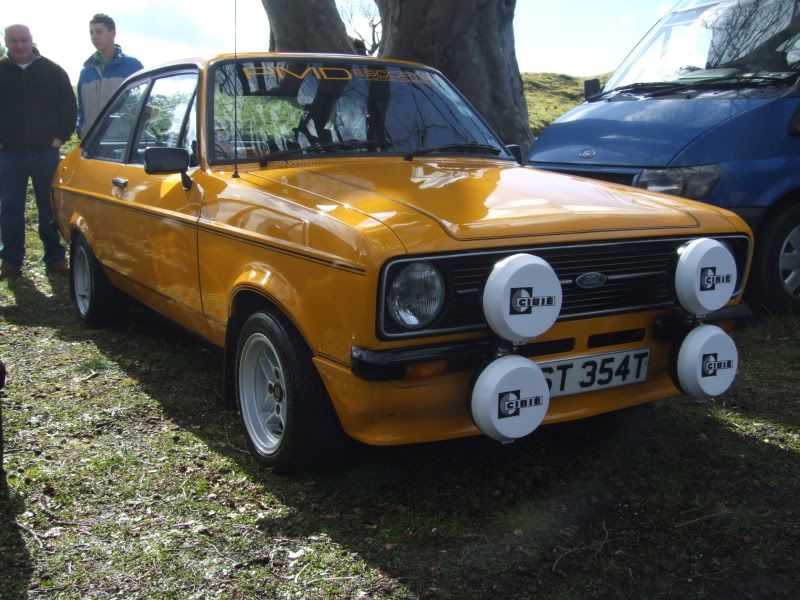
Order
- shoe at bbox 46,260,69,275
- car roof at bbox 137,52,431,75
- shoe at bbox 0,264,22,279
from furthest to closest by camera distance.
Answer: shoe at bbox 46,260,69,275, shoe at bbox 0,264,22,279, car roof at bbox 137,52,431,75

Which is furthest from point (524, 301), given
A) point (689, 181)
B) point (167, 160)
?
point (689, 181)

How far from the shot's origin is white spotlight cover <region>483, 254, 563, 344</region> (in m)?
2.74

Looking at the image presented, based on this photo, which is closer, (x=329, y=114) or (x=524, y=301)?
(x=524, y=301)

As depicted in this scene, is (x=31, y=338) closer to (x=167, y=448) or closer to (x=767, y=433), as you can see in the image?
(x=167, y=448)

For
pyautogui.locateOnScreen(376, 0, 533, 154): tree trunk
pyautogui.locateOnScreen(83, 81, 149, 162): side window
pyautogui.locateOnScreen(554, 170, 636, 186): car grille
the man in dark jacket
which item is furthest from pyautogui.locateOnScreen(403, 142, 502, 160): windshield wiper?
pyautogui.locateOnScreen(376, 0, 533, 154): tree trunk

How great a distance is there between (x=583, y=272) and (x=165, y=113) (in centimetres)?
265

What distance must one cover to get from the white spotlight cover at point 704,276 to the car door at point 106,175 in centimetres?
299

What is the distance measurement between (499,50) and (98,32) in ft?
13.2

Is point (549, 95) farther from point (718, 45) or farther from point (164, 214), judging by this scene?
point (164, 214)

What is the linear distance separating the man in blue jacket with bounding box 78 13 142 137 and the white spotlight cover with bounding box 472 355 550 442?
20.4ft

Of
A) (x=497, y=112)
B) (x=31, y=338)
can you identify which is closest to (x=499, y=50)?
(x=497, y=112)

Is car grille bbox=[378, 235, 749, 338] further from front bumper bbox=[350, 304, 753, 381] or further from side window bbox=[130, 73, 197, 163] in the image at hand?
side window bbox=[130, 73, 197, 163]

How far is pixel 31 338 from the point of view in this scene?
221 inches

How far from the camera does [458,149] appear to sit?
166 inches
